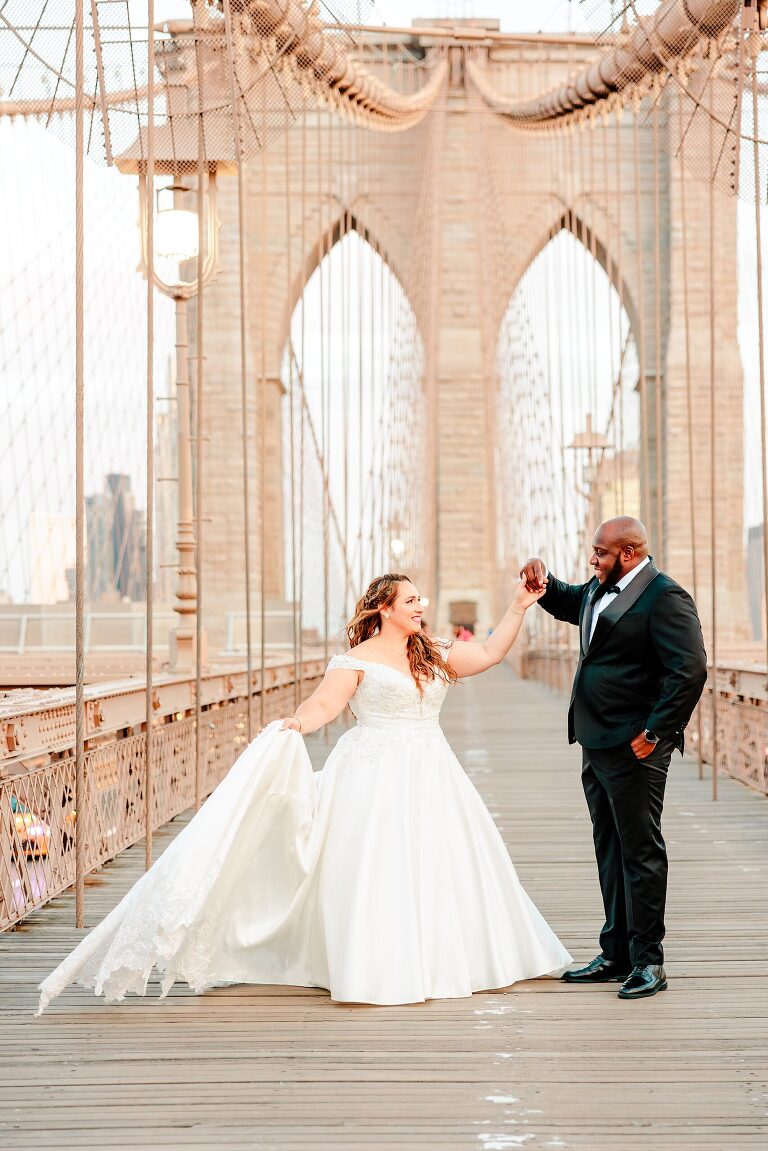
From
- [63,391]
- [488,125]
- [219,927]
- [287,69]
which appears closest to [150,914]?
[219,927]

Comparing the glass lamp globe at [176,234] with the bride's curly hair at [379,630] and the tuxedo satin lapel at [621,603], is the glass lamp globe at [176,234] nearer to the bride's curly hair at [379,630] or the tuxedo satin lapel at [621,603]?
the bride's curly hair at [379,630]

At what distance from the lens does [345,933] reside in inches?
136

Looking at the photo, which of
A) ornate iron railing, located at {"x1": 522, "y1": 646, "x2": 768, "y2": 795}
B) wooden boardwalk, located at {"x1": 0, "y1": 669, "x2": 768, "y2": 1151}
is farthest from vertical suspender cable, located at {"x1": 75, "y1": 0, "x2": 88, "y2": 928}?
ornate iron railing, located at {"x1": 522, "y1": 646, "x2": 768, "y2": 795}

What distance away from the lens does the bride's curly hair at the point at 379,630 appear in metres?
3.76

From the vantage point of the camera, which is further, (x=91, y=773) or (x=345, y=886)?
(x=91, y=773)

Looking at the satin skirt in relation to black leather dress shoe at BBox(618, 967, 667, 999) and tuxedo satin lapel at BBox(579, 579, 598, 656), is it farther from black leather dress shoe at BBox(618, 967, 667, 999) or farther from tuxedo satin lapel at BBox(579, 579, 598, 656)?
tuxedo satin lapel at BBox(579, 579, 598, 656)

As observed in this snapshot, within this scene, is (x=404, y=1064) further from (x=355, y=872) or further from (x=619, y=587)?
(x=619, y=587)

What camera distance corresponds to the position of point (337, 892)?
11.6 feet

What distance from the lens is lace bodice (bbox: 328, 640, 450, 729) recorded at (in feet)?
12.2

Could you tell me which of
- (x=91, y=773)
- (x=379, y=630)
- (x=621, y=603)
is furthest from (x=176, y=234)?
(x=621, y=603)

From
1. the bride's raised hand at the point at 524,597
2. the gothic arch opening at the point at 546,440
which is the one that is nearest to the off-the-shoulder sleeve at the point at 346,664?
the bride's raised hand at the point at 524,597

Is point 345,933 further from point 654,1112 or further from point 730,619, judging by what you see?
point 730,619

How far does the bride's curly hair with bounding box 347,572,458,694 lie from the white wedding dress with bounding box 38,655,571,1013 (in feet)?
0.11

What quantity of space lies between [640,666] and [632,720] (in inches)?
5.1
